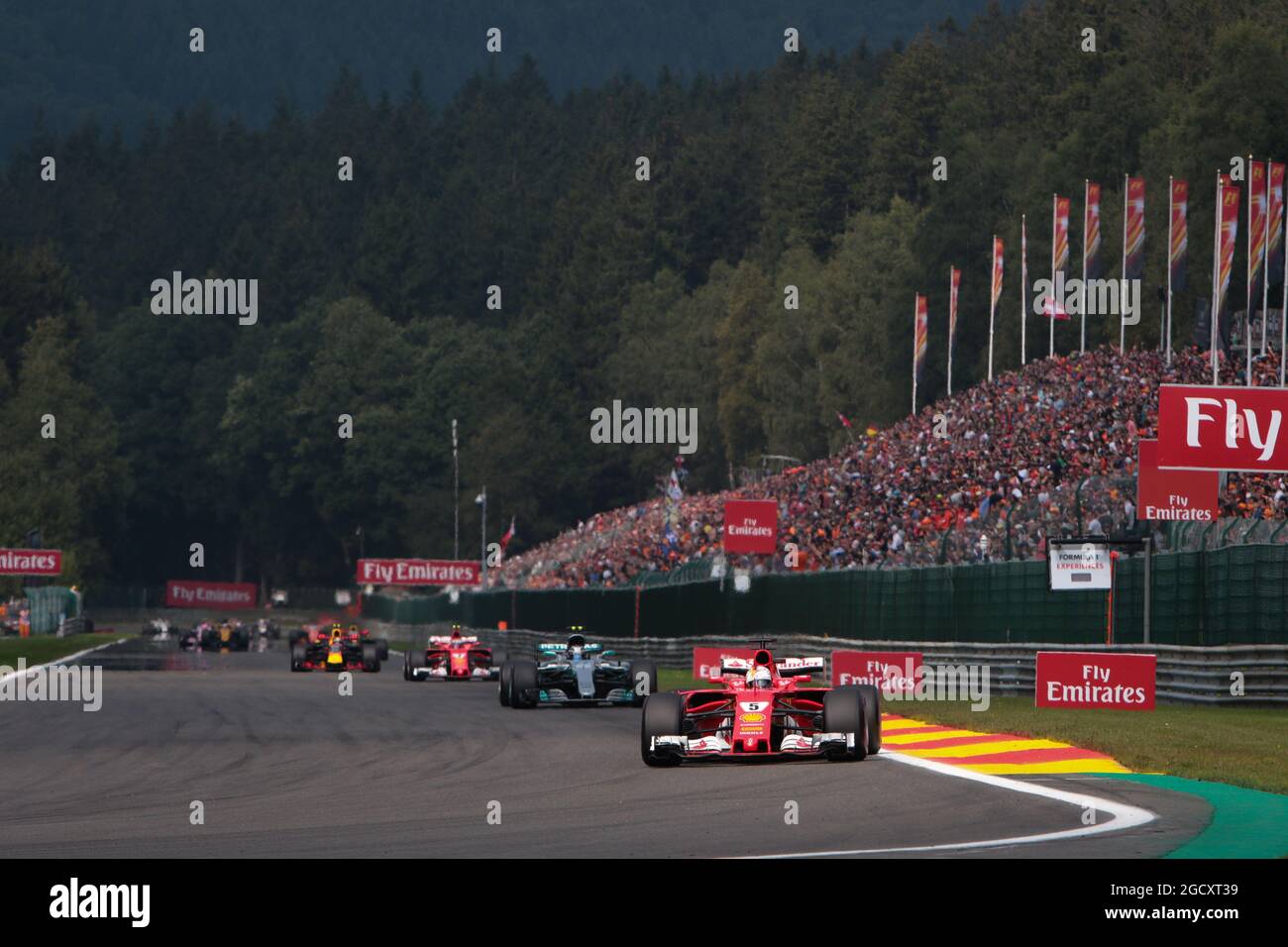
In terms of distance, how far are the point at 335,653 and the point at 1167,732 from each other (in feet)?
97.1

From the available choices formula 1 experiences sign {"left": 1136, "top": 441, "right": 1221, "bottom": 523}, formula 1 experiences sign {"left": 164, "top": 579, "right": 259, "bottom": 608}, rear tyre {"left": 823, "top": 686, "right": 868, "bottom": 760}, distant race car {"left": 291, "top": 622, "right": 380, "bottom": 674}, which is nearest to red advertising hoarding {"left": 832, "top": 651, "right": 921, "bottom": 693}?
formula 1 experiences sign {"left": 1136, "top": 441, "right": 1221, "bottom": 523}

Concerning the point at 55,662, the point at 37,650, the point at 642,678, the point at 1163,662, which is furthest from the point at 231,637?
the point at 1163,662

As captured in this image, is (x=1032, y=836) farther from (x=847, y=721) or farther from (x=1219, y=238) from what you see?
(x=1219, y=238)

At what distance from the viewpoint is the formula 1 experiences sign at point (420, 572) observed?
336ft

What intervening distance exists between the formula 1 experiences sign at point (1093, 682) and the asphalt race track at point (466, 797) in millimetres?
5037

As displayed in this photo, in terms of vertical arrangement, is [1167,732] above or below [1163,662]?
Result: below

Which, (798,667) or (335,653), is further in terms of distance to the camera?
(335,653)

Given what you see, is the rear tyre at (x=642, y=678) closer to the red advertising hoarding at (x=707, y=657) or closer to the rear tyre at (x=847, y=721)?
the red advertising hoarding at (x=707, y=657)

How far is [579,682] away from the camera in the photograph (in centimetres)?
2933

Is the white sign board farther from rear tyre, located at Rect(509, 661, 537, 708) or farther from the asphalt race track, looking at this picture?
rear tyre, located at Rect(509, 661, 537, 708)

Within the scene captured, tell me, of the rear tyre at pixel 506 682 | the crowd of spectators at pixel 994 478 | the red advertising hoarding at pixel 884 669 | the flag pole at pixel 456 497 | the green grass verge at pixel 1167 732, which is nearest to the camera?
the green grass verge at pixel 1167 732

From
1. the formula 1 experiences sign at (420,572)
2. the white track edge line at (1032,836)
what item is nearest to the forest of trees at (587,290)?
the formula 1 experiences sign at (420,572)
